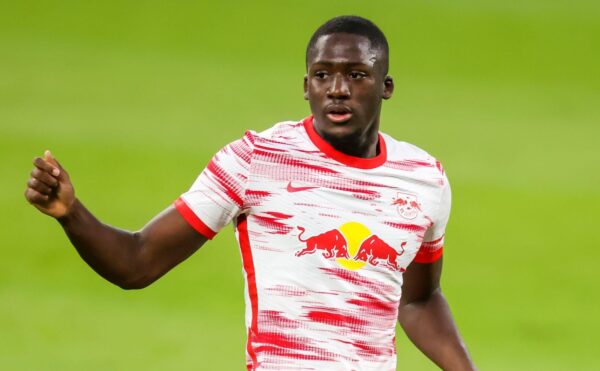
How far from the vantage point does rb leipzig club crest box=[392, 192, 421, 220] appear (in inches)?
156

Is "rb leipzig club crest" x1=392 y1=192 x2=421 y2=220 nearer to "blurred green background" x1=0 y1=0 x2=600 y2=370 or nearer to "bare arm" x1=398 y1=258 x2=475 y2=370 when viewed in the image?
"bare arm" x1=398 y1=258 x2=475 y2=370

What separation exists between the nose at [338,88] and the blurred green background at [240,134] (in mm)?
2954

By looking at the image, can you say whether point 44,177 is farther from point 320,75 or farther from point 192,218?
point 320,75

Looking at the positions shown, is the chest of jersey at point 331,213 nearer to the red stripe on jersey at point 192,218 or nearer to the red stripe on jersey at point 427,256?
the red stripe on jersey at point 192,218

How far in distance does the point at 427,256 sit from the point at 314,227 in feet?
1.82

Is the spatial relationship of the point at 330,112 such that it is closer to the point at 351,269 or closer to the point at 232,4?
the point at 351,269

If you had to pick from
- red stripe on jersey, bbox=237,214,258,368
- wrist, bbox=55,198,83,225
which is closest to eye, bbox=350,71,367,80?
red stripe on jersey, bbox=237,214,258,368

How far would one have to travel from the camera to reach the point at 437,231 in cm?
416

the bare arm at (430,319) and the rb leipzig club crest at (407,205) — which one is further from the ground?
the rb leipzig club crest at (407,205)

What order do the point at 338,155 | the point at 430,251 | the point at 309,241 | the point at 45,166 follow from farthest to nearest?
the point at 430,251 < the point at 338,155 < the point at 309,241 < the point at 45,166

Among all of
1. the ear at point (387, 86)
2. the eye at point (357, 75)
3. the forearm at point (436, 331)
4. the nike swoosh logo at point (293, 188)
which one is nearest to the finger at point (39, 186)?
the nike swoosh logo at point (293, 188)

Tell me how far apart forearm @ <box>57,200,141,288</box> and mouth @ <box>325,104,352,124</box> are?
0.61 metres

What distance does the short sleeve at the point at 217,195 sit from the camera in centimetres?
380

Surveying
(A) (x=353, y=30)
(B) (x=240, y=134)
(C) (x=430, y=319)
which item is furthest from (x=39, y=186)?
(B) (x=240, y=134)
